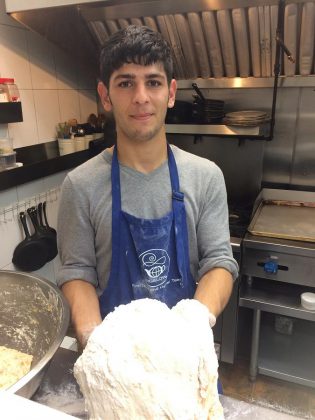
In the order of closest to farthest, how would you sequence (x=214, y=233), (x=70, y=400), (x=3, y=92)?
(x=70, y=400), (x=214, y=233), (x=3, y=92)

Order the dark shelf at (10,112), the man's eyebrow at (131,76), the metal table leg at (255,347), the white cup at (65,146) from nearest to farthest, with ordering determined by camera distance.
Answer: the man's eyebrow at (131,76), the dark shelf at (10,112), the metal table leg at (255,347), the white cup at (65,146)

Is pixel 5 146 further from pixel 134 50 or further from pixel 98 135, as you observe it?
pixel 134 50

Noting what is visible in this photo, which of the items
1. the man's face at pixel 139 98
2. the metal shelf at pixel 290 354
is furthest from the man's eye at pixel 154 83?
the metal shelf at pixel 290 354

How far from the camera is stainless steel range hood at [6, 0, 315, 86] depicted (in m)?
1.55

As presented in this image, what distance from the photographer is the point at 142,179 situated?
3.32 feet

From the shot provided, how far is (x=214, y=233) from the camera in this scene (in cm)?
102

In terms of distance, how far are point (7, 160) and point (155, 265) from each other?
96cm

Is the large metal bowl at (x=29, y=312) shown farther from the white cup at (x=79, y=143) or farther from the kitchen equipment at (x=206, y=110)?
the kitchen equipment at (x=206, y=110)

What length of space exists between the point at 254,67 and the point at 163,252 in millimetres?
1347

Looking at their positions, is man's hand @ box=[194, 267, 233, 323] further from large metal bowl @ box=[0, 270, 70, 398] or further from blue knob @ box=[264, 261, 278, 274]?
blue knob @ box=[264, 261, 278, 274]

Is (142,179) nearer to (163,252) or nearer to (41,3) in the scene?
(163,252)

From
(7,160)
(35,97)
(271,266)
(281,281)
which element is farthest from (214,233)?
(35,97)

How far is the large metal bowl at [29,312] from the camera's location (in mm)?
826

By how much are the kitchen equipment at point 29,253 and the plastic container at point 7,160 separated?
255mm
